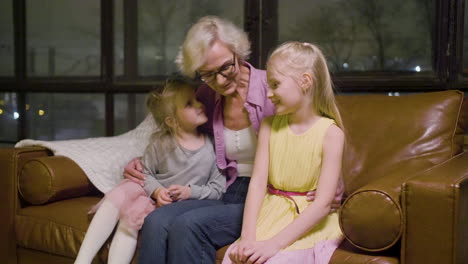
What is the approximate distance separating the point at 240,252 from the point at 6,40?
2876 millimetres

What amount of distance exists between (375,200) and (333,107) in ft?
1.27

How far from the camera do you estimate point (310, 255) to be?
1.63 metres

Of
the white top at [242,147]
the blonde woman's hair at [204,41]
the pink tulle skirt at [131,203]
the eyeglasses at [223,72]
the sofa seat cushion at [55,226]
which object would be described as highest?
the blonde woman's hair at [204,41]

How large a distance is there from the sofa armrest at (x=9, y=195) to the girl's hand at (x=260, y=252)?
3.85ft

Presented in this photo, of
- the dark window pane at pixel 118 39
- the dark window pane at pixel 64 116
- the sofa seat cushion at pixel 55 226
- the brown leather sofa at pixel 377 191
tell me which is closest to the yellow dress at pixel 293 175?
the brown leather sofa at pixel 377 191

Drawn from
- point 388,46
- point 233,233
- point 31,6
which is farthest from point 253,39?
point 31,6

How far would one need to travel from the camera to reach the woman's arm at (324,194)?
5.37 feet

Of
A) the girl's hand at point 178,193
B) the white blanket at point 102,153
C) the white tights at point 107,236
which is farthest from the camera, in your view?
the white blanket at point 102,153

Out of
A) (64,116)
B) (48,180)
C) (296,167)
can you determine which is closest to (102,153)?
(48,180)

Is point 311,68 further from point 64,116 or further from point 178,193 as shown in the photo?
point 64,116

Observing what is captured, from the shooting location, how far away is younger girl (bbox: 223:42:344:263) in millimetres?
1644

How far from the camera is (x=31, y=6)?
3.68 metres

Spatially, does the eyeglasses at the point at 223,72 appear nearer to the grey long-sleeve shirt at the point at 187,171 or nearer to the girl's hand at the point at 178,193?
the grey long-sleeve shirt at the point at 187,171

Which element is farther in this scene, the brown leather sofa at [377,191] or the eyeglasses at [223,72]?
the eyeglasses at [223,72]
